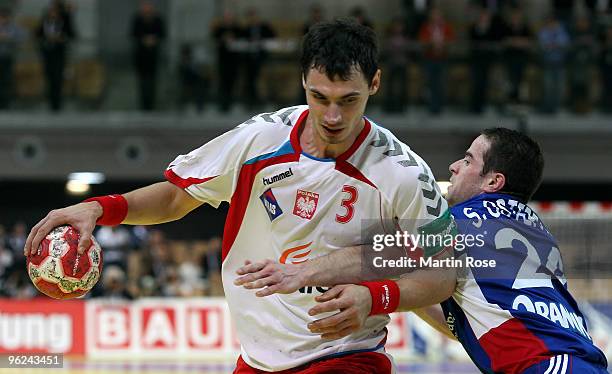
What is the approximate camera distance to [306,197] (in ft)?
15.4

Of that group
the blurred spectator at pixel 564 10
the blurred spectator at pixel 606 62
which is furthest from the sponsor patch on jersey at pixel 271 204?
the blurred spectator at pixel 564 10

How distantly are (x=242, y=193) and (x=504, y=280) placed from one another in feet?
4.34

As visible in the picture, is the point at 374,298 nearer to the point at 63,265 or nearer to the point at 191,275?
the point at 63,265

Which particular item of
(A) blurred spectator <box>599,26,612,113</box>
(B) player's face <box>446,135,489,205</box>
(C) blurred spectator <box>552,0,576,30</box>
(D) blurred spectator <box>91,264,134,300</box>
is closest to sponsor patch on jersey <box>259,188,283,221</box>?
(B) player's face <box>446,135,489,205</box>

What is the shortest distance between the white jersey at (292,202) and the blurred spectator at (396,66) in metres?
12.4

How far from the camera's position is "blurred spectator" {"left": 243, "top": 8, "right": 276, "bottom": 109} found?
56.9 ft

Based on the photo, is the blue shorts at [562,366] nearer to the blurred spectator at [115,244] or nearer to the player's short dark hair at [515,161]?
the player's short dark hair at [515,161]

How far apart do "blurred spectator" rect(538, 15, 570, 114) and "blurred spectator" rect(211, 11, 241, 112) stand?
17.1 feet

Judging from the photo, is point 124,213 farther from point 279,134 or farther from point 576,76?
point 576,76

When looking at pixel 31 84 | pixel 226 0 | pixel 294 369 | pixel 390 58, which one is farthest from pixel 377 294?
pixel 226 0

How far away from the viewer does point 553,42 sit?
55.7ft

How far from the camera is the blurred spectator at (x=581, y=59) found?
55.5ft

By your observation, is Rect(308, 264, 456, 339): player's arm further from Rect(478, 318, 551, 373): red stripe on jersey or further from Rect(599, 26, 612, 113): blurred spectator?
Rect(599, 26, 612, 113): blurred spectator

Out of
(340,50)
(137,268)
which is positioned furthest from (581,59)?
(340,50)
